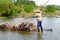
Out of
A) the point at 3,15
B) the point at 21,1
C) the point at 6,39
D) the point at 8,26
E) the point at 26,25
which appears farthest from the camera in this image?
the point at 21,1

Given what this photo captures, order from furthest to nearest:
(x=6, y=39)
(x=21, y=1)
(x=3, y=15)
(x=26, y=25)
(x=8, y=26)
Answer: (x=21, y=1), (x=3, y=15), (x=8, y=26), (x=26, y=25), (x=6, y=39)

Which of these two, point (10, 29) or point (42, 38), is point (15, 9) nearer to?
point (10, 29)

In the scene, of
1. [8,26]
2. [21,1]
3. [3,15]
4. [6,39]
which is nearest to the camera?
[6,39]

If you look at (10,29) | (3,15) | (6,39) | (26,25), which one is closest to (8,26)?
(10,29)

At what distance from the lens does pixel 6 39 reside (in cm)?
1485

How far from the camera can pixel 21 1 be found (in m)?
59.7

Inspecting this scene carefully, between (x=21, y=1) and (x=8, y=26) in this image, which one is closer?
(x=8, y=26)

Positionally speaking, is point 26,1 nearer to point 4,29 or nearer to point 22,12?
point 22,12

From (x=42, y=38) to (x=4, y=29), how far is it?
5.21 meters

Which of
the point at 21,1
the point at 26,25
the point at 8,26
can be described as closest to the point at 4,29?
the point at 8,26

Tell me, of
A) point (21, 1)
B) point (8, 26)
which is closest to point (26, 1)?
point (21, 1)

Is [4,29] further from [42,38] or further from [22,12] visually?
[22,12]

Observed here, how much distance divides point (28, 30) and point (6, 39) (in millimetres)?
3779

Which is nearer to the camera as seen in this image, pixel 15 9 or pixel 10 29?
pixel 10 29
